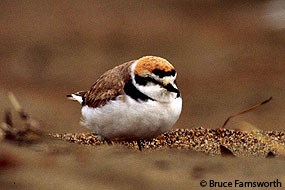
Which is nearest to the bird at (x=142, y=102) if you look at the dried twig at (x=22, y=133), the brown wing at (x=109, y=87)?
the brown wing at (x=109, y=87)

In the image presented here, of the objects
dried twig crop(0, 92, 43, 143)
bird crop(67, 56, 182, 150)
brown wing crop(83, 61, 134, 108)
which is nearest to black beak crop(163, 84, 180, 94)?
bird crop(67, 56, 182, 150)

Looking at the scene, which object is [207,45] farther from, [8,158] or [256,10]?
[8,158]

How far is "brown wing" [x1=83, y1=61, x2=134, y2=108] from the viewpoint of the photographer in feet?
16.7

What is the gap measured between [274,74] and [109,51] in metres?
2.73

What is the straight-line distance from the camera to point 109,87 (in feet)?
17.0

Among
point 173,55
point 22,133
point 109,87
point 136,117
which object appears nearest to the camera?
point 22,133

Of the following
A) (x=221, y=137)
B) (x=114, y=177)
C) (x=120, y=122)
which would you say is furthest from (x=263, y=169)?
(x=221, y=137)

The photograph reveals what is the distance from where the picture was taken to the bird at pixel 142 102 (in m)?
4.90

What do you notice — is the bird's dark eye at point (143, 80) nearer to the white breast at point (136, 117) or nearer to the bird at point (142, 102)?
the bird at point (142, 102)

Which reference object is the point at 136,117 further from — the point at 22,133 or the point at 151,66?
the point at 22,133

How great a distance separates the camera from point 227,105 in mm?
11469

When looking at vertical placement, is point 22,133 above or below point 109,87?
below

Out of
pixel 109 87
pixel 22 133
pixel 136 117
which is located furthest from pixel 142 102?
pixel 22 133

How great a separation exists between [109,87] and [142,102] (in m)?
0.33
